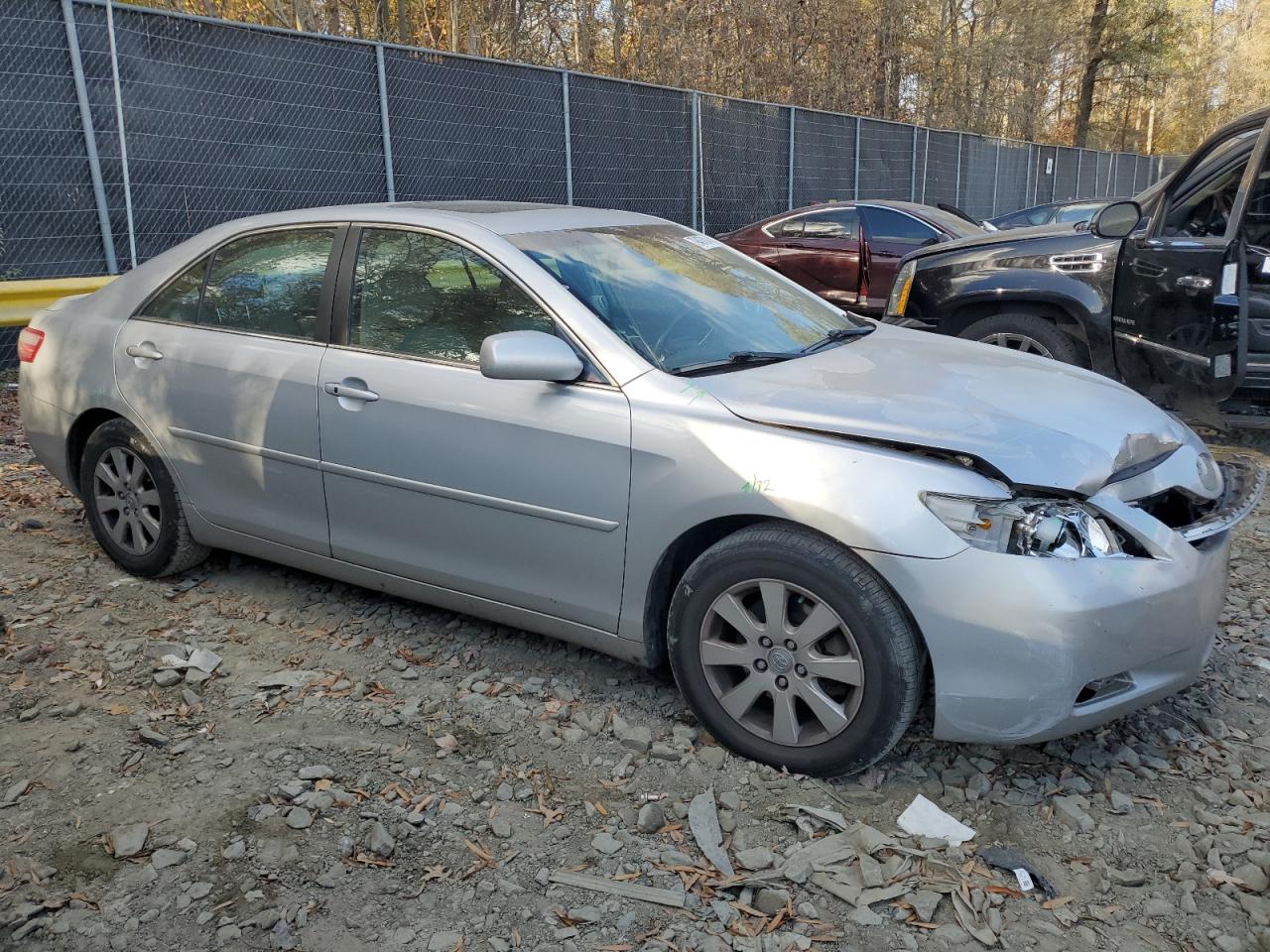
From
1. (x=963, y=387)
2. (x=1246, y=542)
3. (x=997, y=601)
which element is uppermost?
(x=963, y=387)

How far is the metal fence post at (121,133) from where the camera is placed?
325 inches

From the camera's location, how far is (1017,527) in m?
2.84

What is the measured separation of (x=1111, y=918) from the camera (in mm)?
2578

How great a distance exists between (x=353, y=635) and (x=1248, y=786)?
10.0ft

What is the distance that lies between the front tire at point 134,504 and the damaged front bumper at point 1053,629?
300 cm

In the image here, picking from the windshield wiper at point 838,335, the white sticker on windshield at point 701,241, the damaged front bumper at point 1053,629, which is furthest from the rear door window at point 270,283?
the damaged front bumper at point 1053,629

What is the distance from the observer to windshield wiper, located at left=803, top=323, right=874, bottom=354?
3863mm

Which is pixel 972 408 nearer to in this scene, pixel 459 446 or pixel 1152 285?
pixel 459 446

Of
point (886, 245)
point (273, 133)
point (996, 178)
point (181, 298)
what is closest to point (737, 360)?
point (181, 298)

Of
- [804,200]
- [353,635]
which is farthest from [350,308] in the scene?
[804,200]

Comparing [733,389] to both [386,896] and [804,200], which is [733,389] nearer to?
[386,896]

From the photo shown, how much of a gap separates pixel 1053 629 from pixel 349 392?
2426 mm

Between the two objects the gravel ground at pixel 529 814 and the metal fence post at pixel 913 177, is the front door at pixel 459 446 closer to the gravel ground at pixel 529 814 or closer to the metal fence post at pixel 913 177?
the gravel ground at pixel 529 814

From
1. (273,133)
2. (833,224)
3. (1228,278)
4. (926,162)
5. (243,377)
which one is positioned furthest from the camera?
(926,162)
